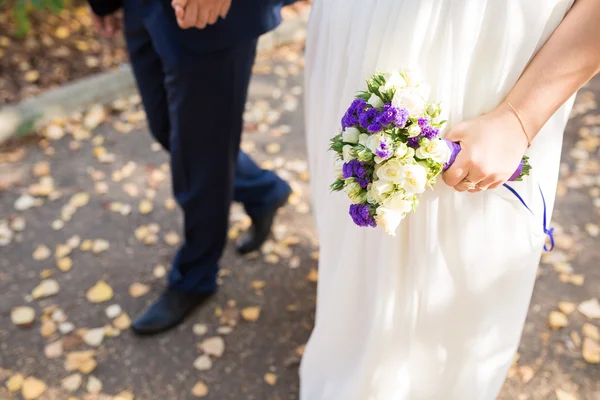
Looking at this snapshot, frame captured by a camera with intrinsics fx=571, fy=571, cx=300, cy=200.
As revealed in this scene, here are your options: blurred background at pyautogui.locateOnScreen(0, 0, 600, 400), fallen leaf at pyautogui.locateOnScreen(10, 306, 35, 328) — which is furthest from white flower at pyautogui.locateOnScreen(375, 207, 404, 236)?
fallen leaf at pyautogui.locateOnScreen(10, 306, 35, 328)

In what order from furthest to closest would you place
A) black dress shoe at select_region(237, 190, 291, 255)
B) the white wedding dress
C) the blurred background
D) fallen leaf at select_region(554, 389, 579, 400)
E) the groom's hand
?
black dress shoe at select_region(237, 190, 291, 255)
the blurred background
fallen leaf at select_region(554, 389, 579, 400)
the groom's hand
the white wedding dress

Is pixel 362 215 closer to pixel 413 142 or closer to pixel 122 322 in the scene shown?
pixel 413 142

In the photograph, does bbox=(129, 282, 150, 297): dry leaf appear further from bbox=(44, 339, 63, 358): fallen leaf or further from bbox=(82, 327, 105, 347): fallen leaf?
bbox=(44, 339, 63, 358): fallen leaf

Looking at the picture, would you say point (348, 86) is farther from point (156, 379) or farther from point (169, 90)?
point (156, 379)

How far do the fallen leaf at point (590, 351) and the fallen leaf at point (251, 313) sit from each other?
54.3 inches

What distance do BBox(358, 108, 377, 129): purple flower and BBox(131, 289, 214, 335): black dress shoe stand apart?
151cm

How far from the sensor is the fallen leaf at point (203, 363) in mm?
2340

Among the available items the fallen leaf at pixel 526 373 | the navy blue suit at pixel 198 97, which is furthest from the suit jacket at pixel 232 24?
the fallen leaf at pixel 526 373

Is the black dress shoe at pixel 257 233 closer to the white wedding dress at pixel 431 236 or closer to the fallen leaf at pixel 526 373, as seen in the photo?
the white wedding dress at pixel 431 236

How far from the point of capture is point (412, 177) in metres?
1.21

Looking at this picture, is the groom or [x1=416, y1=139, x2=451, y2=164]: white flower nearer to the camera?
[x1=416, y1=139, x2=451, y2=164]: white flower

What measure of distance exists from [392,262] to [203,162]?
2.71ft

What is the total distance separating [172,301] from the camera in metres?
2.46

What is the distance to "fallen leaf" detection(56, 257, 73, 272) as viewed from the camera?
2.73m
